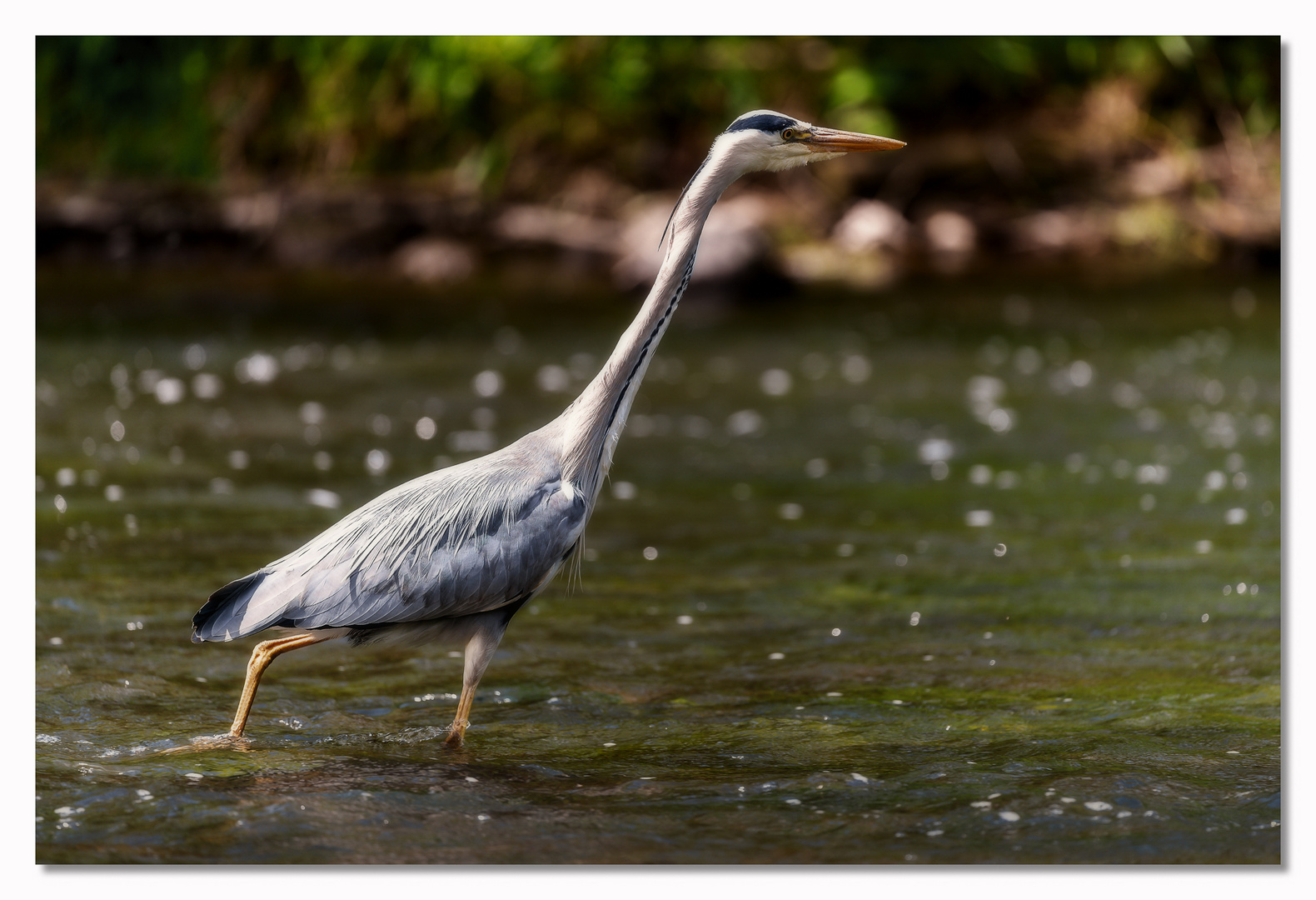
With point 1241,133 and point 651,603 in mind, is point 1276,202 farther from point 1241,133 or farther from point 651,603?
point 651,603

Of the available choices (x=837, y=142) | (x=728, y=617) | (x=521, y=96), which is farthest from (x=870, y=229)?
(x=837, y=142)

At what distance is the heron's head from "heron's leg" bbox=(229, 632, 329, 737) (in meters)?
2.40

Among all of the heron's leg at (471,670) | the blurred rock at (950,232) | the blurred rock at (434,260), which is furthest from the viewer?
the blurred rock at (950,232)

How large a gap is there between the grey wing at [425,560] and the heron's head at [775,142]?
1.46 meters

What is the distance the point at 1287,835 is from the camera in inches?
191

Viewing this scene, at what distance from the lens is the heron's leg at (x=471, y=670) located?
570cm

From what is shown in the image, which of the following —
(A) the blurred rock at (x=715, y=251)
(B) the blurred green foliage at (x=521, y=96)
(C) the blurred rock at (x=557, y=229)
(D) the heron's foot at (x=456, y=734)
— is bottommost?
(D) the heron's foot at (x=456, y=734)

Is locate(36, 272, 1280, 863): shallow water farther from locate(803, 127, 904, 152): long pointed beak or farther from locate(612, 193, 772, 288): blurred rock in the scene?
locate(612, 193, 772, 288): blurred rock

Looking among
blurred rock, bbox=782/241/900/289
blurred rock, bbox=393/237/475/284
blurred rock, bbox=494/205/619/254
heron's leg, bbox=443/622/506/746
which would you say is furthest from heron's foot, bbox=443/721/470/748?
blurred rock, bbox=494/205/619/254

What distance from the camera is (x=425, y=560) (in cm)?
568

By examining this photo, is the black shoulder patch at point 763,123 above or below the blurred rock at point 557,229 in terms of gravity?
below

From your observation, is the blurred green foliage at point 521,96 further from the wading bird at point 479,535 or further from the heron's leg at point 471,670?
the heron's leg at point 471,670

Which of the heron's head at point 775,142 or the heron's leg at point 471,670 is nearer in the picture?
the heron's leg at point 471,670

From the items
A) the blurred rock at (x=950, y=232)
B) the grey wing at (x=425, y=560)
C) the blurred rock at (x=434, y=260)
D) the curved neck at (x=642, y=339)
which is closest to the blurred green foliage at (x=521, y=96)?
the blurred rock at (x=434, y=260)
